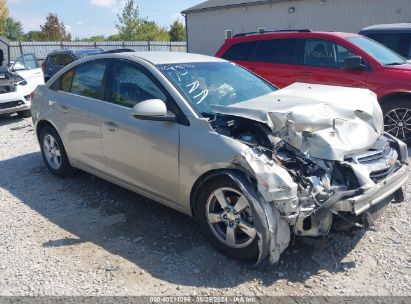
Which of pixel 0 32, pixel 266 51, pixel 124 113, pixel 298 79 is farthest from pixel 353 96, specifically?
pixel 0 32

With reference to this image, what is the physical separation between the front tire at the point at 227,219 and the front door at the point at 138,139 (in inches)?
14.7

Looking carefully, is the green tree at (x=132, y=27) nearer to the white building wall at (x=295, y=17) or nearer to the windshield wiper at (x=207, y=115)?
the white building wall at (x=295, y=17)

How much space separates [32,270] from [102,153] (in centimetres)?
140

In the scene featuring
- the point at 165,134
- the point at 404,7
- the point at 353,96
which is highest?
the point at 404,7

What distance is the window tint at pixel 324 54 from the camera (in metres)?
6.23

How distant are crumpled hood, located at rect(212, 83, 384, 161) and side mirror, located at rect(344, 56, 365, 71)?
8.82 ft

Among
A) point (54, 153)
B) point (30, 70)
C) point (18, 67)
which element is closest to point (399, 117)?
point (54, 153)

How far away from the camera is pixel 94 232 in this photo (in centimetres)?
352

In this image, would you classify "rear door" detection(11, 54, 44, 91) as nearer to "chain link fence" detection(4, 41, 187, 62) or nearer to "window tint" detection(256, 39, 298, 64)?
"window tint" detection(256, 39, 298, 64)

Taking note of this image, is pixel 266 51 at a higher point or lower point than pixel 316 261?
higher

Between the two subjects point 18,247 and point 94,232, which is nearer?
point 18,247

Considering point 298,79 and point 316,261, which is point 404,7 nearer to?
point 298,79

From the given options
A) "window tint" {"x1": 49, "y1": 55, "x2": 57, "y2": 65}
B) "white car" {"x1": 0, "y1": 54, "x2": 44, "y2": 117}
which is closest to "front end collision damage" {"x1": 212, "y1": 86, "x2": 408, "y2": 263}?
"white car" {"x1": 0, "y1": 54, "x2": 44, "y2": 117}

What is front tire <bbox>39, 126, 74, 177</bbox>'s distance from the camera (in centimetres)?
465
